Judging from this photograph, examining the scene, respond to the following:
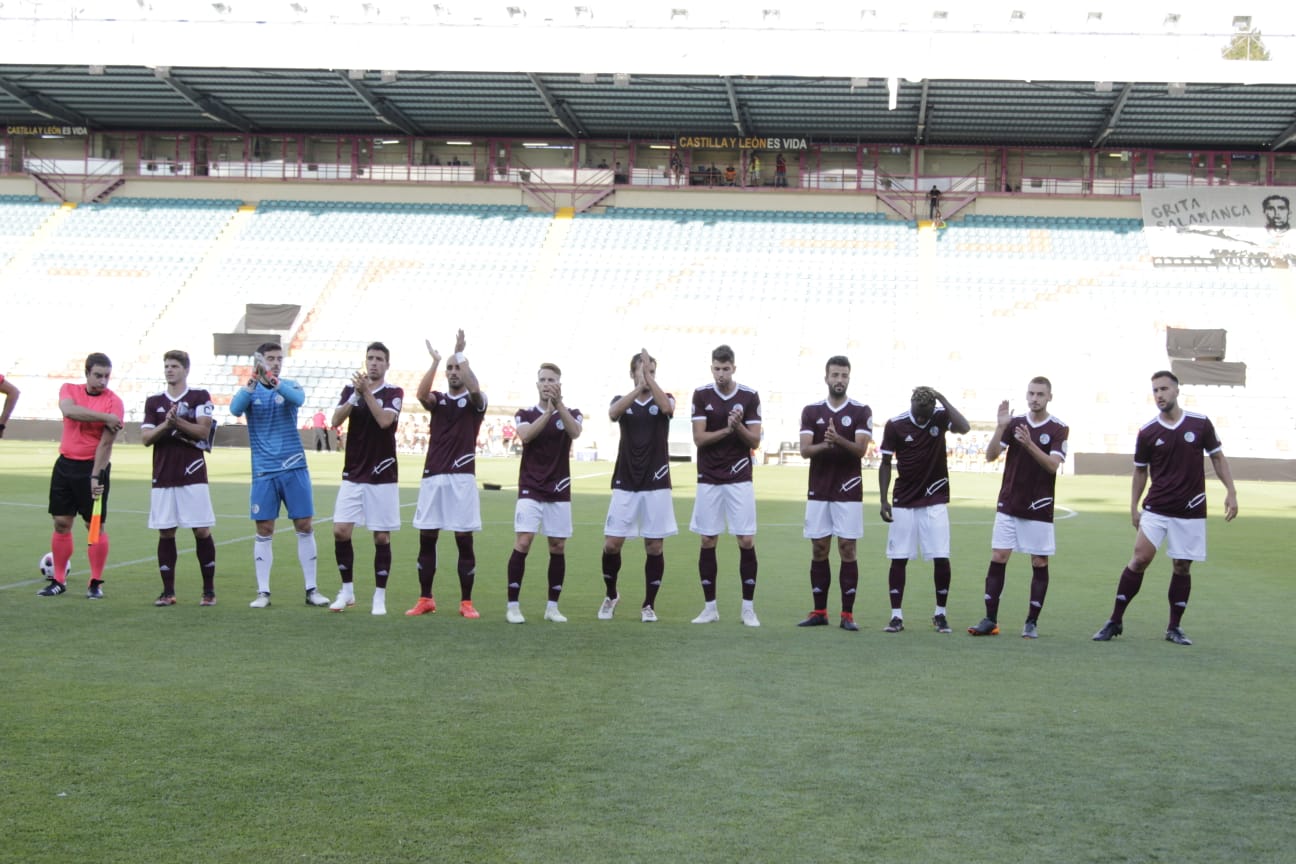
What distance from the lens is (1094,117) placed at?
47.9 meters

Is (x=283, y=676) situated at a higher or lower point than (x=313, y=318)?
→ lower

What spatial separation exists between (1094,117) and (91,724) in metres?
46.8

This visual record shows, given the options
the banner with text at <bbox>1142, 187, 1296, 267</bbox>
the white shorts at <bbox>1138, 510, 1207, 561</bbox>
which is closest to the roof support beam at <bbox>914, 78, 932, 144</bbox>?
the banner with text at <bbox>1142, 187, 1296, 267</bbox>

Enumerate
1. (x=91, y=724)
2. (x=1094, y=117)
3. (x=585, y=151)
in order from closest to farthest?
(x=91, y=724) → (x=1094, y=117) → (x=585, y=151)

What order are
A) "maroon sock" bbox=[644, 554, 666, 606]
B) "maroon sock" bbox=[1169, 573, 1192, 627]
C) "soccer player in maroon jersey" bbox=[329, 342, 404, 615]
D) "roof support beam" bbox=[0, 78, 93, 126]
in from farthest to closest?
"roof support beam" bbox=[0, 78, 93, 126], "soccer player in maroon jersey" bbox=[329, 342, 404, 615], "maroon sock" bbox=[644, 554, 666, 606], "maroon sock" bbox=[1169, 573, 1192, 627]

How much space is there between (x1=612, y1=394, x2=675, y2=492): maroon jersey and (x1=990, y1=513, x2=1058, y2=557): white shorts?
2.70 meters

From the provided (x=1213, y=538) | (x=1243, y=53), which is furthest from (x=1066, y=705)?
(x=1243, y=53)

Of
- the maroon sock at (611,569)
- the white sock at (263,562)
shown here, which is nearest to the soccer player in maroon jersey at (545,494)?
the maroon sock at (611,569)

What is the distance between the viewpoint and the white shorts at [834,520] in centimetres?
1086

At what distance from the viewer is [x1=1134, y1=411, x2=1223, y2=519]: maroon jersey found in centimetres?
1041

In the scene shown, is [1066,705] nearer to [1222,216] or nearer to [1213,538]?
[1213,538]

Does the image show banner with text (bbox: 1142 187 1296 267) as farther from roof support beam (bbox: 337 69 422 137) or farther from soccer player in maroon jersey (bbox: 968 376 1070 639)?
soccer player in maroon jersey (bbox: 968 376 1070 639)

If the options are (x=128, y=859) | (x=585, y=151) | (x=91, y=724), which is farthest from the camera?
(x=585, y=151)

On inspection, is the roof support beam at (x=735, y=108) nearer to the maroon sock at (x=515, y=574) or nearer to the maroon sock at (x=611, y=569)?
the maroon sock at (x=611, y=569)
